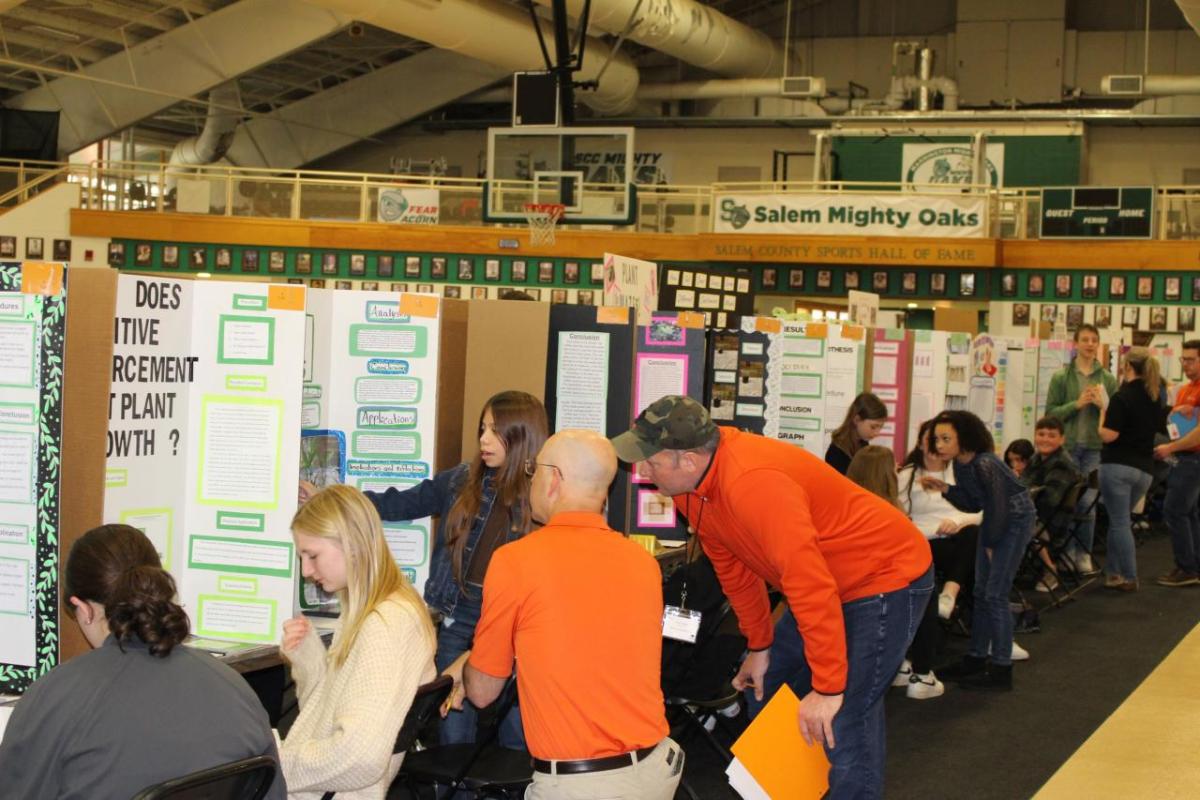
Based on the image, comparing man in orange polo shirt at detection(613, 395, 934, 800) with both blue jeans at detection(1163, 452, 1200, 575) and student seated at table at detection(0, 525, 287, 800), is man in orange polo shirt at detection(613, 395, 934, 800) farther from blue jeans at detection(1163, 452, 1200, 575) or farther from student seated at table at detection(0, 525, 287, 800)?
blue jeans at detection(1163, 452, 1200, 575)

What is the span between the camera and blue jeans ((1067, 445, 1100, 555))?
8922mm

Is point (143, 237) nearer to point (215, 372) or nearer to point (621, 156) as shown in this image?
point (621, 156)

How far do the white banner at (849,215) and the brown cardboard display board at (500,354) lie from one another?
1439 cm

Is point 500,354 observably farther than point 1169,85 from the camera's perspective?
No

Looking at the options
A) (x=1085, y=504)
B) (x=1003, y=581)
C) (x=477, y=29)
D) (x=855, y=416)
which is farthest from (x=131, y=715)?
(x=477, y=29)

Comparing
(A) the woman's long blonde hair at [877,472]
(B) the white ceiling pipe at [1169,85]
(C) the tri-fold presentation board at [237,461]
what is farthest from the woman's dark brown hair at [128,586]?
(B) the white ceiling pipe at [1169,85]

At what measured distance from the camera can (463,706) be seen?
12.0 feet

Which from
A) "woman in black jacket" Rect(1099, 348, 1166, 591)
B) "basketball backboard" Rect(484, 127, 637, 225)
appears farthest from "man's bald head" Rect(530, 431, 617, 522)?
"basketball backboard" Rect(484, 127, 637, 225)

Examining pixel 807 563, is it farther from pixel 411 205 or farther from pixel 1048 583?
pixel 411 205

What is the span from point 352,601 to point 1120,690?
459cm

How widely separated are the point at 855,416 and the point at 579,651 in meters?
4.22

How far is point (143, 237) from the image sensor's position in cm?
2028

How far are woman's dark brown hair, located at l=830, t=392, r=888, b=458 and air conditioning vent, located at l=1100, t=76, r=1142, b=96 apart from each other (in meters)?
17.5

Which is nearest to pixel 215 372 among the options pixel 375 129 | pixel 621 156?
pixel 621 156
